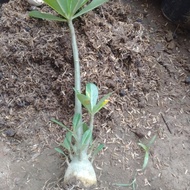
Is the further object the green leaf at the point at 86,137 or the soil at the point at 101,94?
the soil at the point at 101,94

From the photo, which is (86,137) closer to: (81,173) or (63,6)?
(81,173)

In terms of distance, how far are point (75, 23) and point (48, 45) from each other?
0.16m

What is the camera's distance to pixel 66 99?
1.63m

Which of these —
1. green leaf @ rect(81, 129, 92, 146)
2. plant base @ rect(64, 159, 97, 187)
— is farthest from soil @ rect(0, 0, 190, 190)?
green leaf @ rect(81, 129, 92, 146)

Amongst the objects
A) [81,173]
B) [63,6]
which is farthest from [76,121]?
[63,6]

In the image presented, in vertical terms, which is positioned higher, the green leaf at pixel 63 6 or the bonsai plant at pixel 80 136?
the green leaf at pixel 63 6

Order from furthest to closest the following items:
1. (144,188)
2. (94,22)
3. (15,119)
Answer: (94,22), (15,119), (144,188)

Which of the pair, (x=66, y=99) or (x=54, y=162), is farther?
(x=66, y=99)

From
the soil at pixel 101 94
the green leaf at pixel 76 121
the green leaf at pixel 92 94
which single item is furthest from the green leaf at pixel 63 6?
the green leaf at pixel 76 121

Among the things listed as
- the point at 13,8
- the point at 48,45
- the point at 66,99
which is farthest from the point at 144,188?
the point at 13,8

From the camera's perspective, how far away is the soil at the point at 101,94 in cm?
153

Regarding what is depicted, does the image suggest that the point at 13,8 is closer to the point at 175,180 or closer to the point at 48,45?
the point at 48,45

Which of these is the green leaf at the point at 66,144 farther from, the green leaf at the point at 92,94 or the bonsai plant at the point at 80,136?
the green leaf at the point at 92,94

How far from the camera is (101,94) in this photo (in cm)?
165
